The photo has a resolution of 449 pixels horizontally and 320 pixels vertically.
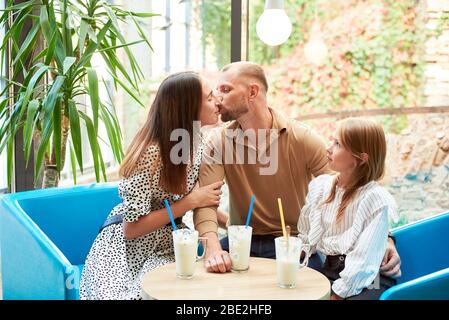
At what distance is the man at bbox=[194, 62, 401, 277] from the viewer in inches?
107

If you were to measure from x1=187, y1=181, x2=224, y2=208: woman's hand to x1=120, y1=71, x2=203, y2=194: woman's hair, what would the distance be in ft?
0.16

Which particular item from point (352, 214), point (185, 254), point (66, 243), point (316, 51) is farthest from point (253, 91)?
point (316, 51)

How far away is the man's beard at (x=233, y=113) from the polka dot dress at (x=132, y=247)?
205 mm

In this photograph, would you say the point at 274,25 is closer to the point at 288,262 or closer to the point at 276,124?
the point at 276,124

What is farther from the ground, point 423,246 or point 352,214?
point 352,214

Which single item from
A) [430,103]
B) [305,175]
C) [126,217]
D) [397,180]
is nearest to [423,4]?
[430,103]

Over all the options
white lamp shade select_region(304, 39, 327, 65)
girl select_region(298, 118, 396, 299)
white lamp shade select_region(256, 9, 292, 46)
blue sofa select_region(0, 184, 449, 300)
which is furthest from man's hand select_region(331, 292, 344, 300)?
white lamp shade select_region(304, 39, 327, 65)

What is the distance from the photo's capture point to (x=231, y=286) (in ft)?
6.63

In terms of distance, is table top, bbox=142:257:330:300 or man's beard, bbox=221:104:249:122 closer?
table top, bbox=142:257:330:300

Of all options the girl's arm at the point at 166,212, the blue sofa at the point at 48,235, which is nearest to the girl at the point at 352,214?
the girl's arm at the point at 166,212

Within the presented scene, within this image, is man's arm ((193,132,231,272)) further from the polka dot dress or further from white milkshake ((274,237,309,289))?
white milkshake ((274,237,309,289))

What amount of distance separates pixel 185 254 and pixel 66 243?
948 millimetres

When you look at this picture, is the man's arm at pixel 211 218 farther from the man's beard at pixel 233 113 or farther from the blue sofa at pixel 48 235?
the blue sofa at pixel 48 235
